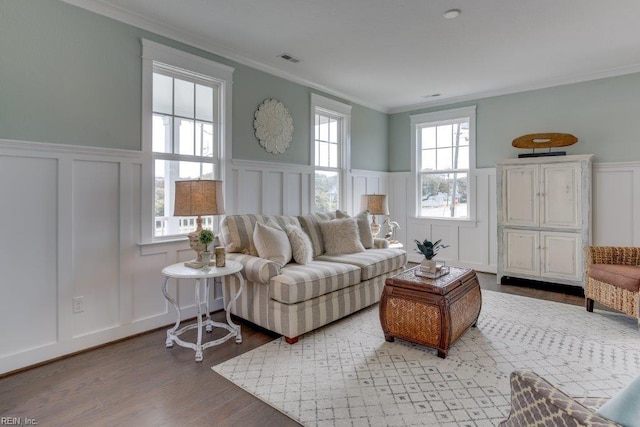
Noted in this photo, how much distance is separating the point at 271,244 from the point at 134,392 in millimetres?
1486

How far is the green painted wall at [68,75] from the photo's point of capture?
2.35m

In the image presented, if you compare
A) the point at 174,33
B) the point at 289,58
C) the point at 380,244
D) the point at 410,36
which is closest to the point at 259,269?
the point at 380,244

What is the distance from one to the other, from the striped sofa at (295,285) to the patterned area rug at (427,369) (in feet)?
0.59

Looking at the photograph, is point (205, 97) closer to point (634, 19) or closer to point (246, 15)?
point (246, 15)

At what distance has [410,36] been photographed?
3289 millimetres

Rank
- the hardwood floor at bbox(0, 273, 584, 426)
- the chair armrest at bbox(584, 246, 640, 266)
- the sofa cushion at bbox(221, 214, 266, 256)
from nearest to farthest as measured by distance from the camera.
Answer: the hardwood floor at bbox(0, 273, 584, 426) → the sofa cushion at bbox(221, 214, 266, 256) → the chair armrest at bbox(584, 246, 640, 266)

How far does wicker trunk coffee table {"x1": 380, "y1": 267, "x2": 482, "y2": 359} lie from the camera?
8.19 ft

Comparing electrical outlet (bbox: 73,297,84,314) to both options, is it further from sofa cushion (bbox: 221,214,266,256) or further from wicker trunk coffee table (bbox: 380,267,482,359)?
wicker trunk coffee table (bbox: 380,267,482,359)

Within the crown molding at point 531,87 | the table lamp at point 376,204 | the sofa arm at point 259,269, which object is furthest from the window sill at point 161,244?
the crown molding at point 531,87

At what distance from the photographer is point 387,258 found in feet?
12.4

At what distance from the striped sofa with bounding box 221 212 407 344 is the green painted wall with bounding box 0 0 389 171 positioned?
1315mm

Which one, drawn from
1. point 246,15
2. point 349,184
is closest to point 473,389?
point 246,15

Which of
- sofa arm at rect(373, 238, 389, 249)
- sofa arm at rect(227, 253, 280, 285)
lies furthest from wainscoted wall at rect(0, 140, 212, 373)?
sofa arm at rect(373, 238, 389, 249)

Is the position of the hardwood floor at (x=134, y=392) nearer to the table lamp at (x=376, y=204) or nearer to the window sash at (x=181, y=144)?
the window sash at (x=181, y=144)
